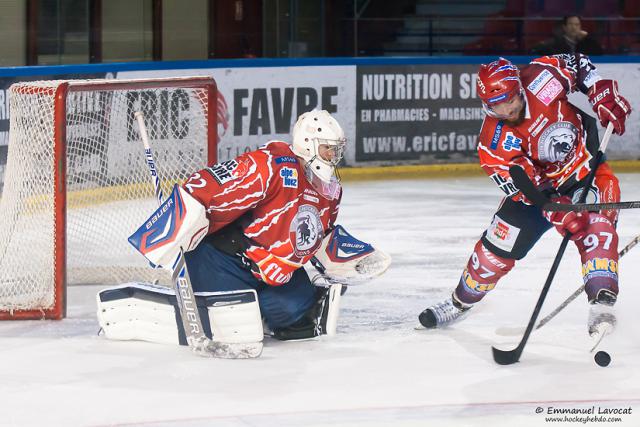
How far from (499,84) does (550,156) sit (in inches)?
12.1

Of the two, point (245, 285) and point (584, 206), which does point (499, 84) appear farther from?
point (245, 285)

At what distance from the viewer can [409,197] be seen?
794cm

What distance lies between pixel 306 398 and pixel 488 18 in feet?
23.9

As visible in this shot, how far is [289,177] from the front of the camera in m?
4.17

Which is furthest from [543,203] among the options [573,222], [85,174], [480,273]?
[85,174]

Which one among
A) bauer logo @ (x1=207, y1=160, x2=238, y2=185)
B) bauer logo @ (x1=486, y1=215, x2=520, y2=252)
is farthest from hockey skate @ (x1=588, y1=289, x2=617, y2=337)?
bauer logo @ (x1=207, y1=160, x2=238, y2=185)

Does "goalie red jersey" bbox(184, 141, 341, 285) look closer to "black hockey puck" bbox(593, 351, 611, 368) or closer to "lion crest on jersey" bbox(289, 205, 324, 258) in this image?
"lion crest on jersey" bbox(289, 205, 324, 258)

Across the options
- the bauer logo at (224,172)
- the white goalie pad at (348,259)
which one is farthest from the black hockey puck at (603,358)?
the bauer logo at (224,172)

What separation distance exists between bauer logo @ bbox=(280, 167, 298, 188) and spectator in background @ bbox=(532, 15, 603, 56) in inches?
212

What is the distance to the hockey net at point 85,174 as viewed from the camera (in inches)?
187

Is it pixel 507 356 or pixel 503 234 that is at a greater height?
pixel 503 234

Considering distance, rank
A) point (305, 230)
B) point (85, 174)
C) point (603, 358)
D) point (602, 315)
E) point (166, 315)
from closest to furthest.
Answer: point (603, 358) → point (602, 315) → point (305, 230) → point (166, 315) → point (85, 174)

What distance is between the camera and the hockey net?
475 cm

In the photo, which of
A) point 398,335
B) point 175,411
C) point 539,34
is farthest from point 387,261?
point 539,34
